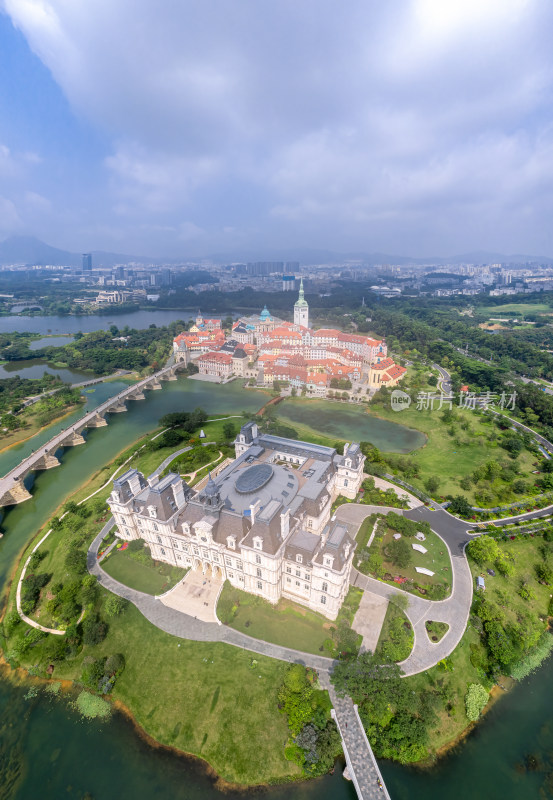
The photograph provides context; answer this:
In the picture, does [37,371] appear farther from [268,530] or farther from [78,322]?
[268,530]

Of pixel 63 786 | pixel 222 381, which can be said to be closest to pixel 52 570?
pixel 63 786

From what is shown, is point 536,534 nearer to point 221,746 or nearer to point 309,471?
point 309,471

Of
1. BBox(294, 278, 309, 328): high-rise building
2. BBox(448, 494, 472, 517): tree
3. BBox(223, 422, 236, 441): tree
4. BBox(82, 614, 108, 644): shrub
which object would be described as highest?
BBox(294, 278, 309, 328): high-rise building

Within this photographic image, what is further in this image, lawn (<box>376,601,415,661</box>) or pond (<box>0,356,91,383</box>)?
pond (<box>0,356,91,383</box>)

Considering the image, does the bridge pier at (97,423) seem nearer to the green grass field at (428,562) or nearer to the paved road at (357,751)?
the green grass field at (428,562)

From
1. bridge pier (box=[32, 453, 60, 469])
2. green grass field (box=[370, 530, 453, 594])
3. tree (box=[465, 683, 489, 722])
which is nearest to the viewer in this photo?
tree (box=[465, 683, 489, 722])

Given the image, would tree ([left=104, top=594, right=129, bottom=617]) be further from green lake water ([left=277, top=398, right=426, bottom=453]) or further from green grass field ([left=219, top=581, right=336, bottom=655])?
green lake water ([left=277, top=398, right=426, bottom=453])

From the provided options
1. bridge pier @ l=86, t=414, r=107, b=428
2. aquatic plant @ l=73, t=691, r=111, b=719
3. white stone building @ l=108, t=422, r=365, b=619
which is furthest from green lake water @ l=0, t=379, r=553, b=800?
bridge pier @ l=86, t=414, r=107, b=428

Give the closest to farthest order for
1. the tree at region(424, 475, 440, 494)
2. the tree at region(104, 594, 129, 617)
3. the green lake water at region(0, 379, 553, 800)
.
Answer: the green lake water at region(0, 379, 553, 800)
the tree at region(104, 594, 129, 617)
the tree at region(424, 475, 440, 494)
